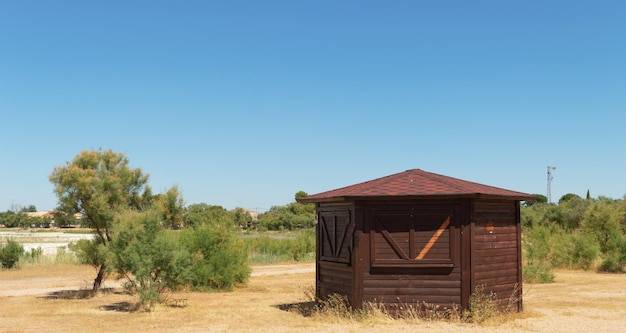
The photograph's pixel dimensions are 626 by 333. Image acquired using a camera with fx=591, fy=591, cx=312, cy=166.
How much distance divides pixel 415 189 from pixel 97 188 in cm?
1116

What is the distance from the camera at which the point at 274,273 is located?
31.5 m

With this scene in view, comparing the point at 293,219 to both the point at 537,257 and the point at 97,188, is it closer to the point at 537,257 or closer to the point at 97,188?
the point at 537,257

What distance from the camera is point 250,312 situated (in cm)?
1653

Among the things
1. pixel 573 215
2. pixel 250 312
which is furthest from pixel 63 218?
pixel 573 215

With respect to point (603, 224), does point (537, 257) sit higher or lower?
lower

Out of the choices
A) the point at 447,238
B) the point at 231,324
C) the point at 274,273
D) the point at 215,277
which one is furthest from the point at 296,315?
the point at 274,273

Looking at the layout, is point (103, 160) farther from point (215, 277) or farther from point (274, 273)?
point (274, 273)

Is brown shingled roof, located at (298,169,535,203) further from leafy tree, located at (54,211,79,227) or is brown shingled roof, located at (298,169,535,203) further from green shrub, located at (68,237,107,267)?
leafy tree, located at (54,211,79,227)

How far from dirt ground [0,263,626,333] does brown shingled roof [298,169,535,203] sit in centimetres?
293

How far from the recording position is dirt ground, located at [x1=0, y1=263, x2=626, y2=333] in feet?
44.5

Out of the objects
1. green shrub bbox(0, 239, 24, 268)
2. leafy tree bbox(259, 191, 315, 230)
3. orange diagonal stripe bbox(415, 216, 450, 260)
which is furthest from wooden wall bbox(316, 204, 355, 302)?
leafy tree bbox(259, 191, 315, 230)

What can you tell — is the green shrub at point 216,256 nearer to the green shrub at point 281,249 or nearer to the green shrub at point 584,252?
the green shrub at point 281,249

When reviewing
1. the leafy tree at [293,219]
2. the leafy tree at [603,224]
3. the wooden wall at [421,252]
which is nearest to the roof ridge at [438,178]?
the wooden wall at [421,252]

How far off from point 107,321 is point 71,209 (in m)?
6.36
